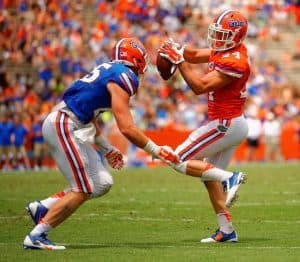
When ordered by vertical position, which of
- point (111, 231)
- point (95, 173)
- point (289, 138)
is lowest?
point (289, 138)

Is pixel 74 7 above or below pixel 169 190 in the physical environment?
above

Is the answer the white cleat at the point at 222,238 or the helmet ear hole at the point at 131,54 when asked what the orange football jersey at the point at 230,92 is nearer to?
the helmet ear hole at the point at 131,54

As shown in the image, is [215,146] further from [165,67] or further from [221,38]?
[221,38]

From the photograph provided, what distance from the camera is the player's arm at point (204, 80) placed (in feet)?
27.3

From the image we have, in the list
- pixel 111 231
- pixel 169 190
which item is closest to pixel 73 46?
pixel 169 190

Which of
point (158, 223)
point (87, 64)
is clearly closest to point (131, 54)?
point (158, 223)

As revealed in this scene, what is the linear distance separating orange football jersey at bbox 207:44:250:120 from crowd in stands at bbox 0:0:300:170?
12.1m

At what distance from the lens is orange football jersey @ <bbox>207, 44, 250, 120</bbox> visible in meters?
8.59

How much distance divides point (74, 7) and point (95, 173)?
1760cm

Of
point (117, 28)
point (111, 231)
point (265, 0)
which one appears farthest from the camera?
point (265, 0)

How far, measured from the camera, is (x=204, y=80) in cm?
837

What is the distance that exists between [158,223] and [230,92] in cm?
186

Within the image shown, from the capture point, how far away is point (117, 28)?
25.0 m

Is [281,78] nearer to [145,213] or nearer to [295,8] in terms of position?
[295,8]
